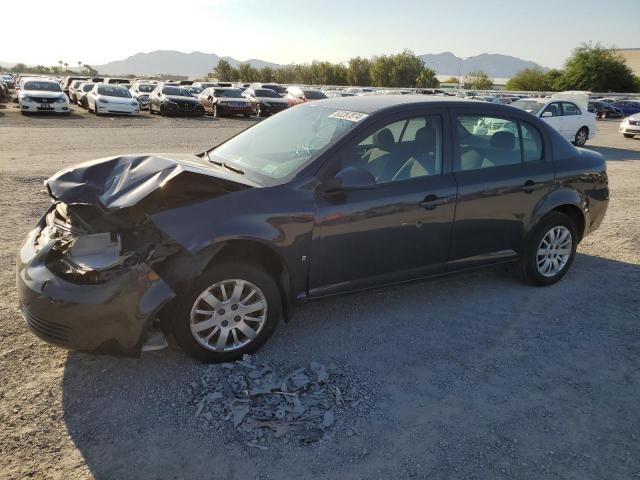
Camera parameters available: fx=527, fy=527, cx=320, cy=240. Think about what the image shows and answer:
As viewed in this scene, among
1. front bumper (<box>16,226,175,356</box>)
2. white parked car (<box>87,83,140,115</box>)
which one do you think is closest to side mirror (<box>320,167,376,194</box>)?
front bumper (<box>16,226,175,356</box>)

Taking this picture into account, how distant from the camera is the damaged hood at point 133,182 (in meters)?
3.42

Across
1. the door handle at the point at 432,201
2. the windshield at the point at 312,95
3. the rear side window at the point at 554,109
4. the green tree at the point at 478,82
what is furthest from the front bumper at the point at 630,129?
the green tree at the point at 478,82

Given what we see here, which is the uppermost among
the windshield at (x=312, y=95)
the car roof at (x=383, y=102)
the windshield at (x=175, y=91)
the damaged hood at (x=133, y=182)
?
the car roof at (x=383, y=102)

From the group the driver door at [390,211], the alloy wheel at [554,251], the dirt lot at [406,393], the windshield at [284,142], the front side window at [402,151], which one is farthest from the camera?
the alloy wheel at [554,251]

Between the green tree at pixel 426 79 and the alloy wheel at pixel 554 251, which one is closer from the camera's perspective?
the alloy wheel at pixel 554 251

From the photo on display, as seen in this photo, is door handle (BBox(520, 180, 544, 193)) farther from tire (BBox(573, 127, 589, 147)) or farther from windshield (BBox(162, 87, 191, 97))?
windshield (BBox(162, 87, 191, 97))

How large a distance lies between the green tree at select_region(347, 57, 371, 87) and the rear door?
86016 millimetres

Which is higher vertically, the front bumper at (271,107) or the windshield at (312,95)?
the windshield at (312,95)

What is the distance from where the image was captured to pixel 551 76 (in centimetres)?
7250

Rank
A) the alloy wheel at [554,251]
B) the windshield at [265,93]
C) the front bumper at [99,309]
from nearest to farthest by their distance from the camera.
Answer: the front bumper at [99,309]
the alloy wheel at [554,251]
the windshield at [265,93]

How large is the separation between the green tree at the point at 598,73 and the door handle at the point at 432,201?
70.7 meters

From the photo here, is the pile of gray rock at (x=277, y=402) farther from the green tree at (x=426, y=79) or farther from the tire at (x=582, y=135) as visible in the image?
the green tree at (x=426, y=79)

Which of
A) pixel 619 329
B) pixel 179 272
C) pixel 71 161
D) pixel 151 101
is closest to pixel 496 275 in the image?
pixel 619 329

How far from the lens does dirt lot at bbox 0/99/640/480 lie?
9.15 feet
